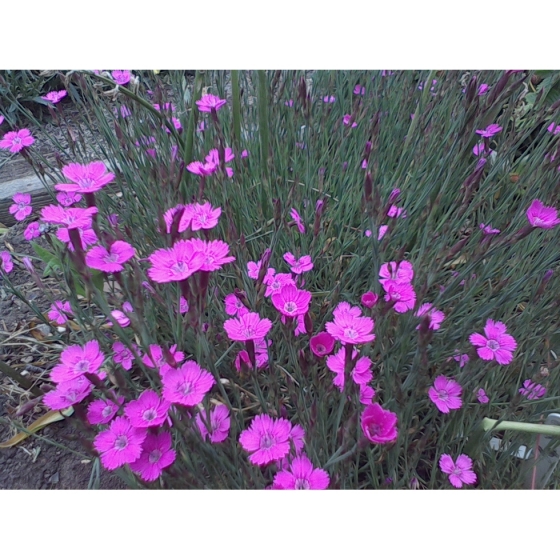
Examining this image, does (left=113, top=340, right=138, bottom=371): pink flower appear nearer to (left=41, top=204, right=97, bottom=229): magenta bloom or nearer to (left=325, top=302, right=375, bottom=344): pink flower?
(left=41, top=204, right=97, bottom=229): magenta bloom

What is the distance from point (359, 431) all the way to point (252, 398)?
1.10ft

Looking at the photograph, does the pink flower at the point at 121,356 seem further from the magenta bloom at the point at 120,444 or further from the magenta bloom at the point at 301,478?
the magenta bloom at the point at 301,478

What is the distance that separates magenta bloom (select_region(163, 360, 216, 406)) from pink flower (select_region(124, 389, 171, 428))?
0.16 ft

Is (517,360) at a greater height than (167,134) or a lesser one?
lesser

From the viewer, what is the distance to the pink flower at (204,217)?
77 centimetres

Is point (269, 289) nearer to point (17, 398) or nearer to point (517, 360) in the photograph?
point (517, 360)

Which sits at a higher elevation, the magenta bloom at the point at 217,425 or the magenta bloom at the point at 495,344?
the magenta bloom at the point at 495,344

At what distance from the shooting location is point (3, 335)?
52.4 inches

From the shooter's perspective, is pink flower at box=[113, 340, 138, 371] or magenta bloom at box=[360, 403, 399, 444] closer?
magenta bloom at box=[360, 403, 399, 444]

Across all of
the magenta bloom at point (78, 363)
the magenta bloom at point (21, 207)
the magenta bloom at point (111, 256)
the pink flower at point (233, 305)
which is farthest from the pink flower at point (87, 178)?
the magenta bloom at point (21, 207)

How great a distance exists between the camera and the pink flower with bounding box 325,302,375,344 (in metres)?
0.70

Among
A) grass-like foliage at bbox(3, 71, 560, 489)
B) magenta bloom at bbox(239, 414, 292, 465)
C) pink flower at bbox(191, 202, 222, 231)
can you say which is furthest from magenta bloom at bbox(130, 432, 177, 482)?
pink flower at bbox(191, 202, 222, 231)

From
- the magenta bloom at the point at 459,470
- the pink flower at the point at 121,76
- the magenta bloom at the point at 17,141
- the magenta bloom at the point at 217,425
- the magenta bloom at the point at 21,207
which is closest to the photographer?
the magenta bloom at the point at 217,425
